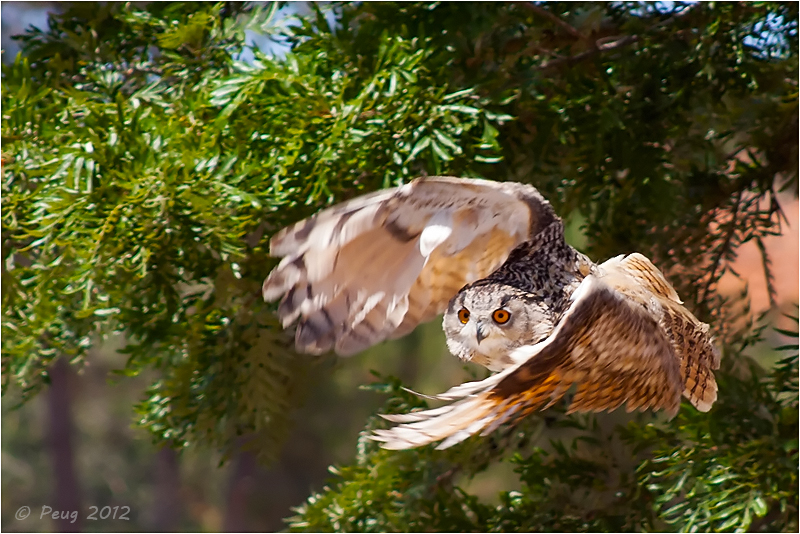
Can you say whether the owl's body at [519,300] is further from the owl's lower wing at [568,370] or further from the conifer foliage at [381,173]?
the conifer foliage at [381,173]

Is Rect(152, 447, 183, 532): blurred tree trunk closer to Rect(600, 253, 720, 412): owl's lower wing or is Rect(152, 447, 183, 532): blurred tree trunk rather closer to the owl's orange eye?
Rect(600, 253, 720, 412): owl's lower wing

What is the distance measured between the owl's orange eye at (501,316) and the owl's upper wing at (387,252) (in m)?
0.11

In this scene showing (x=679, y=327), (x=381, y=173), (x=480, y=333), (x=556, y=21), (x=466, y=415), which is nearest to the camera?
(x=466, y=415)

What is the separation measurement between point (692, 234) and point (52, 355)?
50.9 inches

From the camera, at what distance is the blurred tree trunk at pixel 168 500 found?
6266mm

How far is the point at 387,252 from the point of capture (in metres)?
0.89

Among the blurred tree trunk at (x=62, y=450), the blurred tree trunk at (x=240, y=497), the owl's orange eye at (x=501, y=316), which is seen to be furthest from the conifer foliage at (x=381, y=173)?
the blurred tree trunk at (x=62, y=450)

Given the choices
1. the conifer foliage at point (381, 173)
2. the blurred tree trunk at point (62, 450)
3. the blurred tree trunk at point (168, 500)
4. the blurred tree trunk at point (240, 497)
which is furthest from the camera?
the blurred tree trunk at point (168, 500)

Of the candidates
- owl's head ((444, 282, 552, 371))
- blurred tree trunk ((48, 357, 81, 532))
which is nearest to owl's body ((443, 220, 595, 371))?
owl's head ((444, 282, 552, 371))

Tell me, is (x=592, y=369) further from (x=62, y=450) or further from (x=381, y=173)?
(x=62, y=450)

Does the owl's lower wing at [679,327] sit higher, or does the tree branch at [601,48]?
the tree branch at [601,48]

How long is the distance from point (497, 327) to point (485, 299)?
0.03 meters

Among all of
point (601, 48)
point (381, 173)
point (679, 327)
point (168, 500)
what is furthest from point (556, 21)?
point (168, 500)

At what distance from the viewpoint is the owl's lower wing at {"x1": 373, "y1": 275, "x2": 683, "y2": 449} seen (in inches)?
27.1
